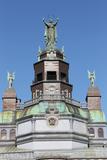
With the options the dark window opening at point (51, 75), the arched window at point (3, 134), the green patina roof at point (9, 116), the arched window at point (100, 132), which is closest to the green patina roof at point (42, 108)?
the green patina roof at point (9, 116)

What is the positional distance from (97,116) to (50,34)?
867 inches

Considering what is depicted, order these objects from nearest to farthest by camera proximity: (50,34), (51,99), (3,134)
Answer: (51,99), (3,134), (50,34)

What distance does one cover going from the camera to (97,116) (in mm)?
92062

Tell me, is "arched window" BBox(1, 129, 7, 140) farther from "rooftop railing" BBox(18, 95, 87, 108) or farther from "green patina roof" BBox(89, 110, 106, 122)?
"green patina roof" BBox(89, 110, 106, 122)

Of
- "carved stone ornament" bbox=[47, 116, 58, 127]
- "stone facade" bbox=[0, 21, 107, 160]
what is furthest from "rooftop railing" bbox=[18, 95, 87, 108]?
"carved stone ornament" bbox=[47, 116, 58, 127]

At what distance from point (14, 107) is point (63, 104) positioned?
528 inches

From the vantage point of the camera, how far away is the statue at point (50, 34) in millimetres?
98062

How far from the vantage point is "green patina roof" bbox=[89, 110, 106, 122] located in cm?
9150

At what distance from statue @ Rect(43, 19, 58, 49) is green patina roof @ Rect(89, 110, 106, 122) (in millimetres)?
17521

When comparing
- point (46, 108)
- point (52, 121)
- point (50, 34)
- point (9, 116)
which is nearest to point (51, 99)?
point (46, 108)

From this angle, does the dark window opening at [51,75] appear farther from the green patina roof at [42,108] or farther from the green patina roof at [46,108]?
the green patina roof at [42,108]

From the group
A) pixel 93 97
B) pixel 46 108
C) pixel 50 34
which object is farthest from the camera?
pixel 50 34

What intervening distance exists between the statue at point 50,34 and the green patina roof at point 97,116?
57.5ft

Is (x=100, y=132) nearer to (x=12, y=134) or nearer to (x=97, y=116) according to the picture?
(x=97, y=116)
